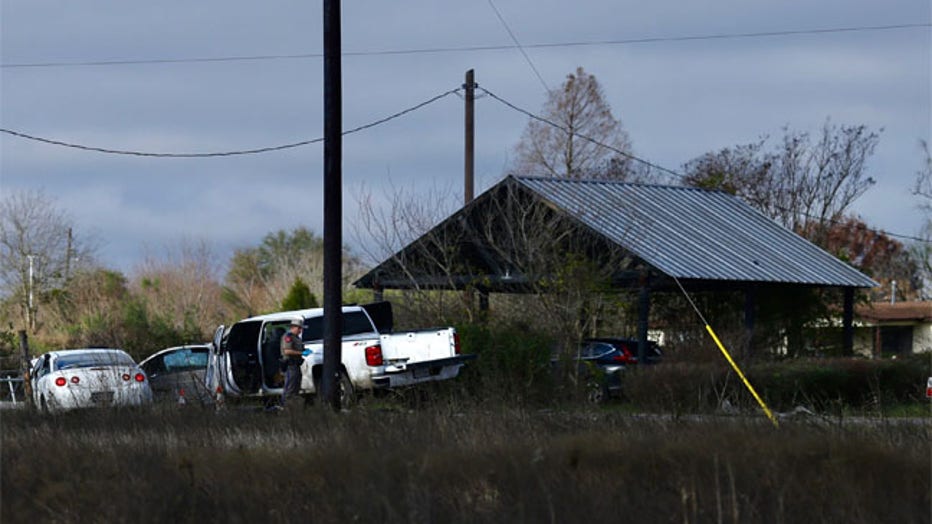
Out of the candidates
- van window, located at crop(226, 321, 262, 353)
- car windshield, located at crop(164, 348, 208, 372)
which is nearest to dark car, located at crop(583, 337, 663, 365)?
van window, located at crop(226, 321, 262, 353)

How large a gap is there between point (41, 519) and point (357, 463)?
2.14 meters

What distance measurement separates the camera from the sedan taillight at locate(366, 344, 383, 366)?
74.6 feet

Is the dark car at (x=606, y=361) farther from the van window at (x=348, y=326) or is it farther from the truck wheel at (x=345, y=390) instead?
the truck wheel at (x=345, y=390)

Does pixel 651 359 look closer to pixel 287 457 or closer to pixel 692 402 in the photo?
pixel 692 402

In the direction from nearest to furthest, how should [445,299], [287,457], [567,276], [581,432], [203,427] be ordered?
[287,457] → [581,432] → [203,427] → [567,276] → [445,299]

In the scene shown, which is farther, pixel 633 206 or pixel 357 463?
pixel 633 206

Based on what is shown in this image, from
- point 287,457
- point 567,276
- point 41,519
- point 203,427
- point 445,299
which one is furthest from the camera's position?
point 445,299

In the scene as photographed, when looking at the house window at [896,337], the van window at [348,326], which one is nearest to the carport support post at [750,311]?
the van window at [348,326]

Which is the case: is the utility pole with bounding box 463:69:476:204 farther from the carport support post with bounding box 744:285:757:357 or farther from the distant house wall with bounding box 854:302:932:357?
the distant house wall with bounding box 854:302:932:357

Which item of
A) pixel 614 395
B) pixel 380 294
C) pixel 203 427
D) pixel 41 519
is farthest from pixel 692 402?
pixel 380 294

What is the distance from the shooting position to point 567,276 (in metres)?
28.3

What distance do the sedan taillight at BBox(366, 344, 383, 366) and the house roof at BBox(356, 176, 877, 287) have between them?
25.6 feet

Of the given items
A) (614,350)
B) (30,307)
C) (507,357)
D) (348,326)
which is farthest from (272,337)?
(30,307)

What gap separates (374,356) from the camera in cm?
2277
